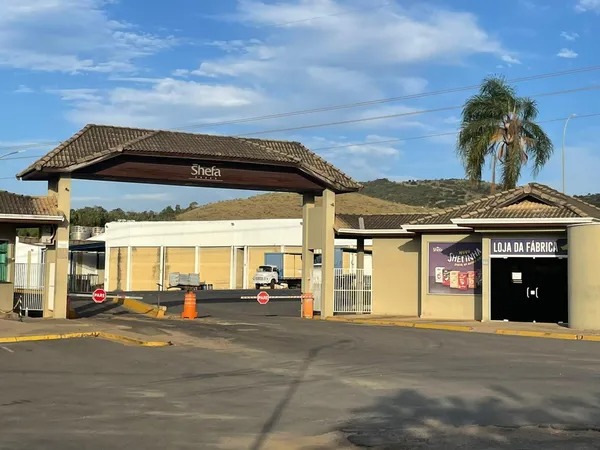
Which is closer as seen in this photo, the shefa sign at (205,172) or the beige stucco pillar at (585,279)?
the beige stucco pillar at (585,279)

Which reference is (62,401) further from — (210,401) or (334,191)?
(334,191)

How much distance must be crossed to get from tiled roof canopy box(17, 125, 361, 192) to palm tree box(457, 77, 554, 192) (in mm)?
8063

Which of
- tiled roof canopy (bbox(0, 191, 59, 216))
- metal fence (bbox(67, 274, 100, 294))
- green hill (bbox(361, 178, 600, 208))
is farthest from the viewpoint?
green hill (bbox(361, 178, 600, 208))

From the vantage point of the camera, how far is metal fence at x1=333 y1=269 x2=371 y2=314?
32969mm

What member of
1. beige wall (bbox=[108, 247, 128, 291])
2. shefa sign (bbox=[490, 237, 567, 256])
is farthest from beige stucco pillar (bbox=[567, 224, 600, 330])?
beige wall (bbox=[108, 247, 128, 291])

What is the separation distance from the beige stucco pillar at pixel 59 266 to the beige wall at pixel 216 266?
41.5 m

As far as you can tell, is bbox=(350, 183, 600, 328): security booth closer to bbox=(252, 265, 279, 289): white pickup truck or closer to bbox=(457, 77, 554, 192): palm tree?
bbox=(457, 77, 554, 192): palm tree

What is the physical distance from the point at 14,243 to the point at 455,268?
53.4ft

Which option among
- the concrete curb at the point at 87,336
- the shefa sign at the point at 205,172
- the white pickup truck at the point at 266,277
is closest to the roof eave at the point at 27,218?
the shefa sign at the point at 205,172

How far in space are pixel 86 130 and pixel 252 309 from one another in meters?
12.6

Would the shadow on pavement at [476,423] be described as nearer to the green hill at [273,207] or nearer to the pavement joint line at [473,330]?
the pavement joint line at [473,330]

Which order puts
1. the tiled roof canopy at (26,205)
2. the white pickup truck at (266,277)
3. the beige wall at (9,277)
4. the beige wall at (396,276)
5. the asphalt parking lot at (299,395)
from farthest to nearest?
the white pickup truck at (266,277)
the beige wall at (396,276)
the beige wall at (9,277)
the tiled roof canopy at (26,205)
the asphalt parking lot at (299,395)

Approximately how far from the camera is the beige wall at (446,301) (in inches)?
1190

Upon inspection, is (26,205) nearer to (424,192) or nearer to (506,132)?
(506,132)
